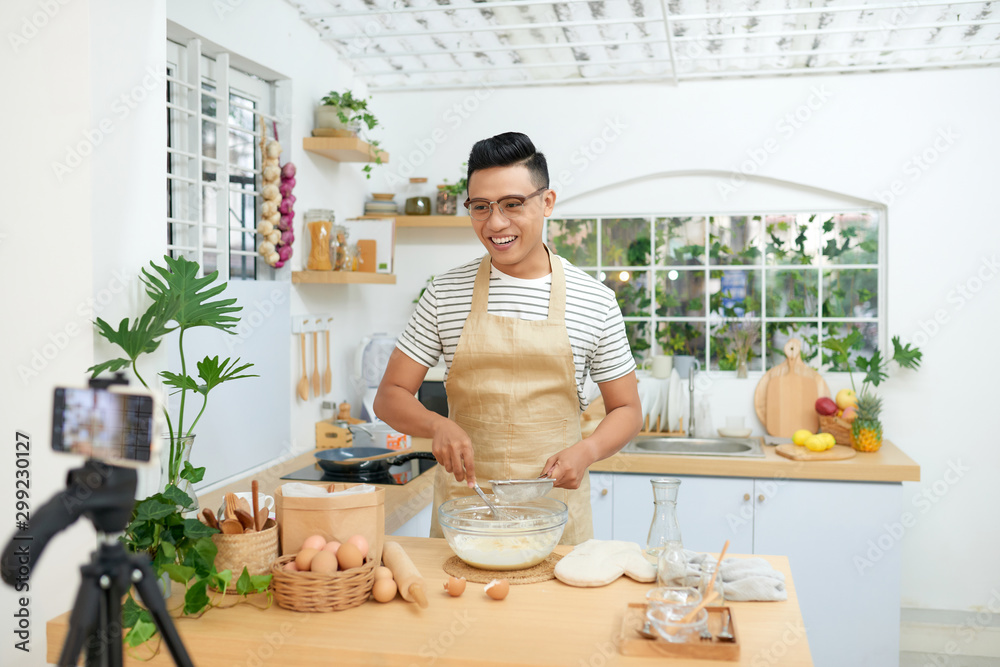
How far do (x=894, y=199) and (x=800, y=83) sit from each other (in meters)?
0.69

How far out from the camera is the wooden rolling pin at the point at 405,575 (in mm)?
1436

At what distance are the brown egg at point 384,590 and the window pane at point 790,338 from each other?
9.73ft

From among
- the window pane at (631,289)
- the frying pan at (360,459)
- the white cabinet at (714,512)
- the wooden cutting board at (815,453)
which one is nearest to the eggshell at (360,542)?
the frying pan at (360,459)

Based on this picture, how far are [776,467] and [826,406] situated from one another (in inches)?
21.8

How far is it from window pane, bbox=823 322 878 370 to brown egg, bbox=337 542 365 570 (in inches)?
120

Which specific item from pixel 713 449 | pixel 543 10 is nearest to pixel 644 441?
pixel 713 449

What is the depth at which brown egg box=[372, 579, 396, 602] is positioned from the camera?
4.79 ft

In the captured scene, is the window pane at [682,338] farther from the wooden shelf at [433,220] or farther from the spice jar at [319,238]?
the spice jar at [319,238]

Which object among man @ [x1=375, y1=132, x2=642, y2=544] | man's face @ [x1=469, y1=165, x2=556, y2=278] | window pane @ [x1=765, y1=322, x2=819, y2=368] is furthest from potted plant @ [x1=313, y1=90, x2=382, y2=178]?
window pane @ [x1=765, y1=322, x2=819, y2=368]

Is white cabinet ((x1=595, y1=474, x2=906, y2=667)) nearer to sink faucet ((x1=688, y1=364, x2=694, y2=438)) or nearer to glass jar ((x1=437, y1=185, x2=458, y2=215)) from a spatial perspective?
sink faucet ((x1=688, y1=364, x2=694, y2=438))

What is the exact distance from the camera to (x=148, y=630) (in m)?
1.31

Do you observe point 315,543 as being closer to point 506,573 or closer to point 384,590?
point 384,590

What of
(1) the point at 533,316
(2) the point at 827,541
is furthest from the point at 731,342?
(1) the point at 533,316

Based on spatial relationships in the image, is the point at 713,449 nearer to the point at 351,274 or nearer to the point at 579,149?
the point at 579,149
